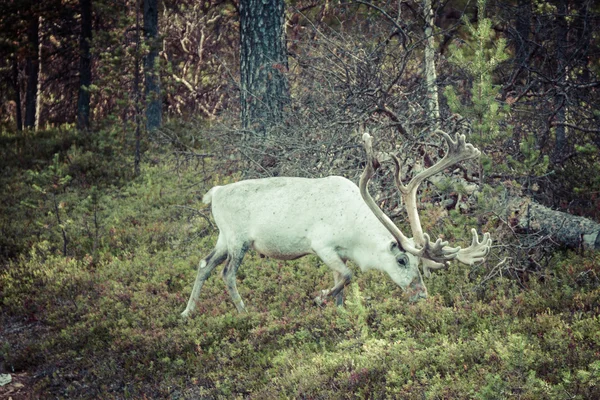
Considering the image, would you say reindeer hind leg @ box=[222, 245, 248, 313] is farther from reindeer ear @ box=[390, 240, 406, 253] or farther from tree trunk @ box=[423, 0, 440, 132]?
tree trunk @ box=[423, 0, 440, 132]

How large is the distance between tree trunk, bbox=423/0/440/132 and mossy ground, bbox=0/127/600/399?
1.49 meters

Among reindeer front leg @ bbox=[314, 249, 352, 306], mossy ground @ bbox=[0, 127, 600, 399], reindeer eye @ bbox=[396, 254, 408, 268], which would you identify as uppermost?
reindeer eye @ bbox=[396, 254, 408, 268]

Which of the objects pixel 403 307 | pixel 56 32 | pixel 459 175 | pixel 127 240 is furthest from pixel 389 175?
pixel 56 32

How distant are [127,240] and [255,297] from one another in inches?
139

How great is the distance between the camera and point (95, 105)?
74.1ft

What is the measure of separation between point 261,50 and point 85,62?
831cm

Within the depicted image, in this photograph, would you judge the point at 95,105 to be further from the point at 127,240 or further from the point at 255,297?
the point at 255,297

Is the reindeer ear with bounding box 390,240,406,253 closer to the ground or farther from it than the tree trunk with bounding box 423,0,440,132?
closer to the ground

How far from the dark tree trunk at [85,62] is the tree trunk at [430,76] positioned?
10.4 m

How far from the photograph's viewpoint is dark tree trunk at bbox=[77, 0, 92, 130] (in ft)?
59.7

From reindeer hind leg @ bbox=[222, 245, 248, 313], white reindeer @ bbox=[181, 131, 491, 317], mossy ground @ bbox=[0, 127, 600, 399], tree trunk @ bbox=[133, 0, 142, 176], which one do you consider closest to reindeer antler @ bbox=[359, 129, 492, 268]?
white reindeer @ bbox=[181, 131, 491, 317]

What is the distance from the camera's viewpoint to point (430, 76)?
33.3ft

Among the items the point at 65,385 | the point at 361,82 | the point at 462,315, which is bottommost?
the point at 65,385

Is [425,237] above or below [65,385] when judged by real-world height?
above
